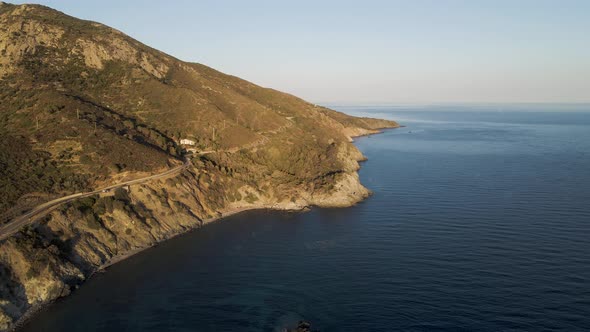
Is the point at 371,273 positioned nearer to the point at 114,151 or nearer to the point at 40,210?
the point at 40,210

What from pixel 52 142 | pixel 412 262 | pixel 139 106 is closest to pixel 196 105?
pixel 139 106

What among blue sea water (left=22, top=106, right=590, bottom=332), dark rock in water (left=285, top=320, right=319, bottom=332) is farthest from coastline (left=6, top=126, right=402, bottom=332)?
dark rock in water (left=285, top=320, right=319, bottom=332)

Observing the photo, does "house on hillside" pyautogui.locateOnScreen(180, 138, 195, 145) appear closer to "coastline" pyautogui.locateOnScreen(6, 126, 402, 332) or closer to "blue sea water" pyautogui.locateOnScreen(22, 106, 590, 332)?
"coastline" pyautogui.locateOnScreen(6, 126, 402, 332)

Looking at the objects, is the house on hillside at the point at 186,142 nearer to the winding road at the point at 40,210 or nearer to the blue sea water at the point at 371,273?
the winding road at the point at 40,210

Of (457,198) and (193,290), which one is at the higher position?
(457,198)

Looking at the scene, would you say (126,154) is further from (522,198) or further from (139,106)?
(522,198)

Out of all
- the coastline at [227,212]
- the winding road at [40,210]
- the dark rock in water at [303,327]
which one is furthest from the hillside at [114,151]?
the dark rock in water at [303,327]
